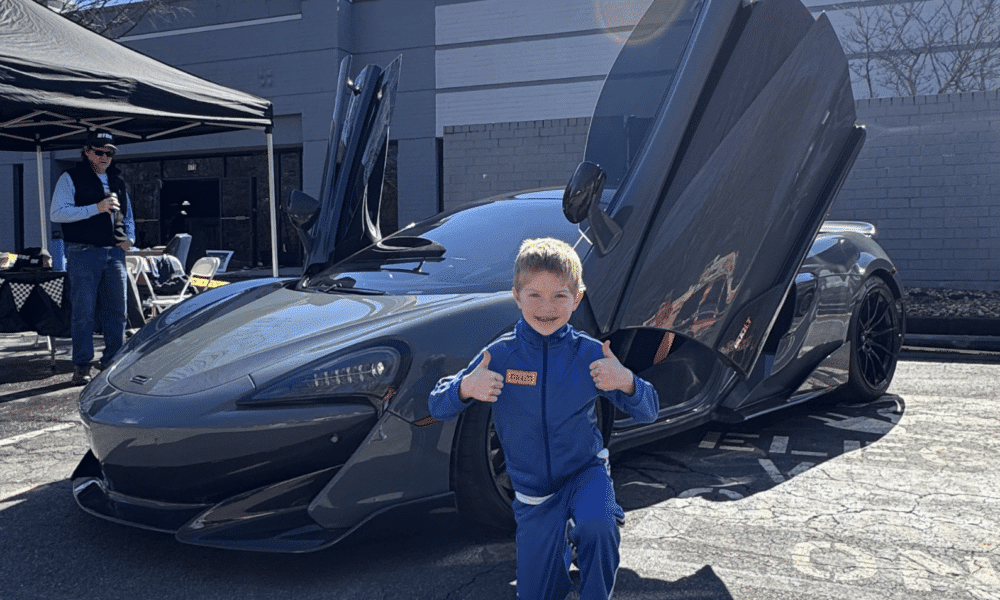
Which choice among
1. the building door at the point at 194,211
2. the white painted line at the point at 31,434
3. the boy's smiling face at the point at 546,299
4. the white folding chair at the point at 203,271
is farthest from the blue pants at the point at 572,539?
the building door at the point at 194,211

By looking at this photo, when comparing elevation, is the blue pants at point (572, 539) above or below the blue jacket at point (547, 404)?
below

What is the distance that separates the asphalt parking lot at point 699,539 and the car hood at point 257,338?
0.55 m

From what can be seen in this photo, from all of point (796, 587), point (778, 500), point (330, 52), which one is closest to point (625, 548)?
point (796, 587)

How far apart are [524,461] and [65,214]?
4906mm

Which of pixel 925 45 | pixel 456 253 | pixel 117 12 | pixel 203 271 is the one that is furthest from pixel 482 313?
pixel 117 12

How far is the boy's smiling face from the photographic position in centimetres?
206

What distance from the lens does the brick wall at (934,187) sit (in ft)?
33.7

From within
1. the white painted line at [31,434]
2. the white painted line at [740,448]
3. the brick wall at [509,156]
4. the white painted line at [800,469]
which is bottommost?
the white painted line at [31,434]

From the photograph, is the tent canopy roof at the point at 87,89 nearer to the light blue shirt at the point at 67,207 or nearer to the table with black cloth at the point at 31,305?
the light blue shirt at the point at 67,207

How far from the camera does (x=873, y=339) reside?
4953 millimetres

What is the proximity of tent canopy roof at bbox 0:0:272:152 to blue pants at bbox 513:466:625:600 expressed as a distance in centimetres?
565

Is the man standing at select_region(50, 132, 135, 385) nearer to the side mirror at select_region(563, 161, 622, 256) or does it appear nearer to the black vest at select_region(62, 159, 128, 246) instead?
the black vest at select_region(62, 159, 128, 246)

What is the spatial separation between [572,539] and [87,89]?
610cm

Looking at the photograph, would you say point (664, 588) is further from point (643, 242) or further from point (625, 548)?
point (643, 242)
